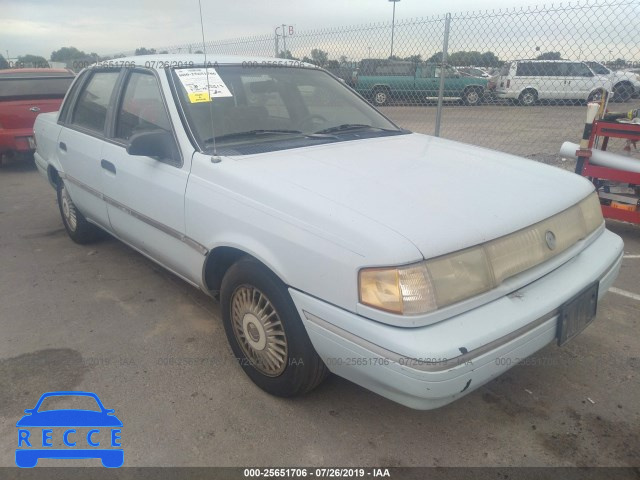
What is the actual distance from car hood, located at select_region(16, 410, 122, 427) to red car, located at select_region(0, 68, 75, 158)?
663 cm

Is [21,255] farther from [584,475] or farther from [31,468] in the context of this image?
[584,475]

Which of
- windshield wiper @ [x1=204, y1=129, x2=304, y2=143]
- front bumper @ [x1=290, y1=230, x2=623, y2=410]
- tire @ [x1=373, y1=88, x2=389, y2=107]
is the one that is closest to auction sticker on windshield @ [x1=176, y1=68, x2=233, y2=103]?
windshield wiper @ [x1=204, y1=129, x2=304, y2=143]

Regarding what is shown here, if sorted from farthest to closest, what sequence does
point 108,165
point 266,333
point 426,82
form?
point 426,82 < point 108,165 < point 266,333

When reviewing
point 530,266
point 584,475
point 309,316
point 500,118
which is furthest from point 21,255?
point 500,118

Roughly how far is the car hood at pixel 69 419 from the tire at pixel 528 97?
959 cm

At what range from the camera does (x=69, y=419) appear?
237 centimetres

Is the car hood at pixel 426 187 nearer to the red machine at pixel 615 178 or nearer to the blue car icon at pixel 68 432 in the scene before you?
the blue car icon at pixel 68 432

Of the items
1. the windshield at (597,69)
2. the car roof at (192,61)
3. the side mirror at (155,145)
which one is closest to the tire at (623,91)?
the windshield at (597,69)

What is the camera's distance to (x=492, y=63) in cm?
675

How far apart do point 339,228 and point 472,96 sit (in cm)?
1015

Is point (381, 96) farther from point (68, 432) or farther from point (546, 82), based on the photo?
point (68, 432)

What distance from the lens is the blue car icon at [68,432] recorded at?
2158 millimetres

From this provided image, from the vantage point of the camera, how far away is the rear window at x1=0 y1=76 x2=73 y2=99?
7.66 meters

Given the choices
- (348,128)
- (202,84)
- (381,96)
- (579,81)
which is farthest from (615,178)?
(381,96)
